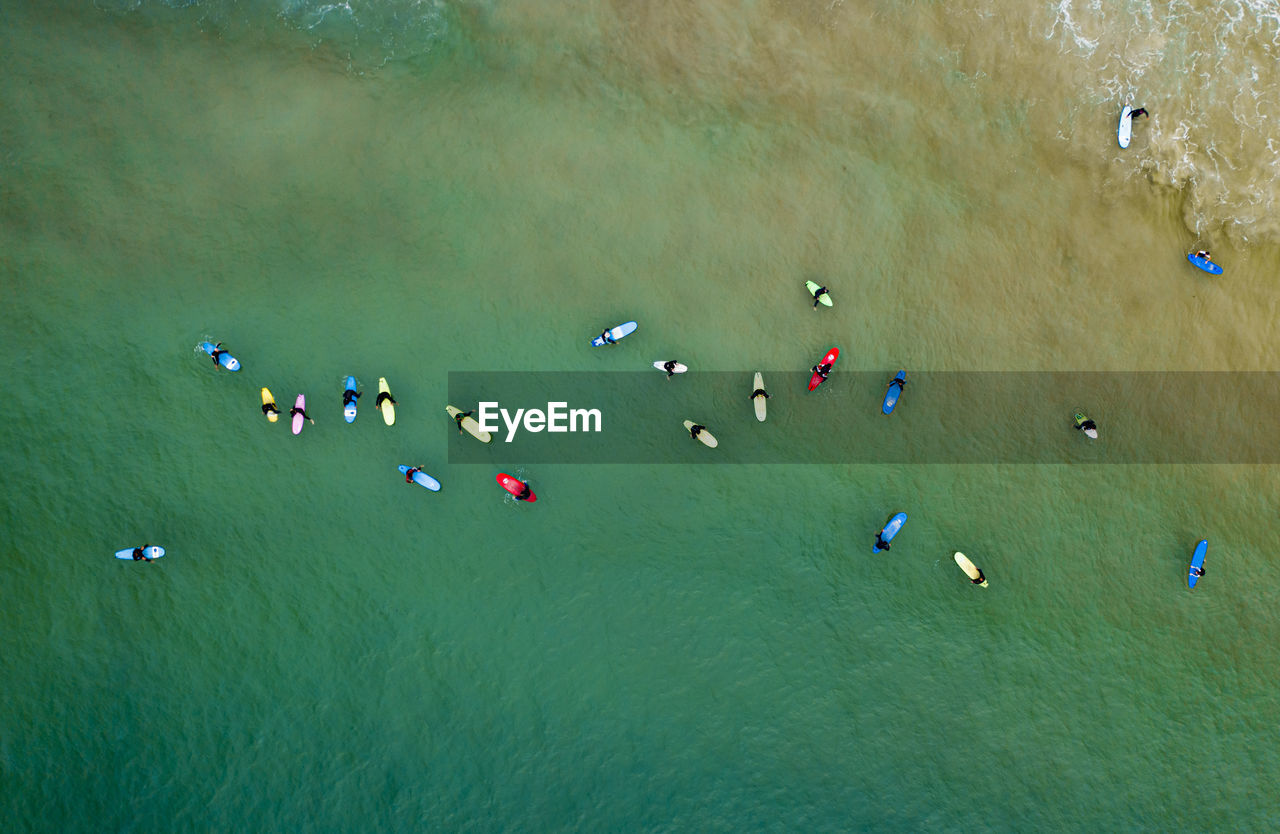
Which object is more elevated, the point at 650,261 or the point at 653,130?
the point at 653,130

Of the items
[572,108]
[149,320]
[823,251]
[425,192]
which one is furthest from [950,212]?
[149,320]

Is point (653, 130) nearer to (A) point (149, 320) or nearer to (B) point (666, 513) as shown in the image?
(B) point (666, 513)

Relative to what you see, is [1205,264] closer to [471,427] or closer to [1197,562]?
[1197,562]

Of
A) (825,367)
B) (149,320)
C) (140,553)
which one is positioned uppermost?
(149,320)

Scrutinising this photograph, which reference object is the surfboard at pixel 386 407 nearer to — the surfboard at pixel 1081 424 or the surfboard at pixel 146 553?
the surfboard at pixel 146 553

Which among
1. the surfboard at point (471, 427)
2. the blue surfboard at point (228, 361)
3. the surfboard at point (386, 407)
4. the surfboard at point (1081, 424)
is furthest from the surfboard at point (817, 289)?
the blue surfboard at point (228, 361)

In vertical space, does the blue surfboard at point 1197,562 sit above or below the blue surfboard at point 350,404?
below

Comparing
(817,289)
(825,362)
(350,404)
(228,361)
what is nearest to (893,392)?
(825,362)
